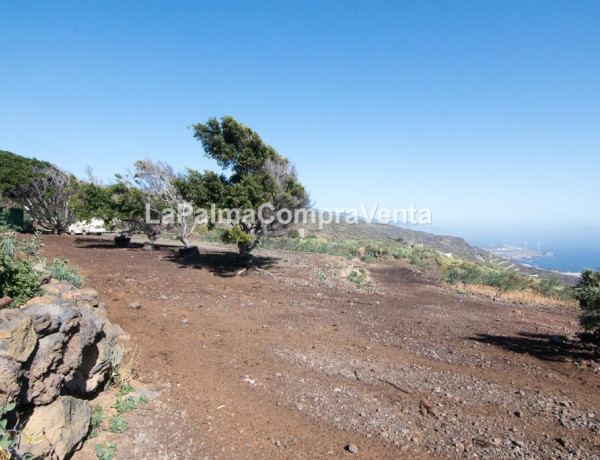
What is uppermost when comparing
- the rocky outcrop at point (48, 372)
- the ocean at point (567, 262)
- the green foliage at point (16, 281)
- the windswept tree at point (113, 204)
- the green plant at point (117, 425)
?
the windswept tree at point (113, 204)

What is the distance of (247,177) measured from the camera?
1105 centimetres

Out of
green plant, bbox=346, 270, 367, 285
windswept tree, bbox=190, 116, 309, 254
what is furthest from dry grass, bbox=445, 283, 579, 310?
windswept tree, bbox=190, 116, 309, 254

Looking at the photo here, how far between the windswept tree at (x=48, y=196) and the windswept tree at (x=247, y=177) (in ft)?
35.5

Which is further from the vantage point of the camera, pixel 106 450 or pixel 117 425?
pixel 117 425

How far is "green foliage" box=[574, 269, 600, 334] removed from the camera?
5.45 meters

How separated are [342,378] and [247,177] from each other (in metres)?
7.97

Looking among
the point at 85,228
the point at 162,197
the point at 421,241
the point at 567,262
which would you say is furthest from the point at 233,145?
the point at 567,262

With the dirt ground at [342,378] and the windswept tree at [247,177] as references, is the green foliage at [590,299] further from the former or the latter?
the windswept tree at [247,177]

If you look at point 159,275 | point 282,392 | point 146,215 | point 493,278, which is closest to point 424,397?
point 282,392

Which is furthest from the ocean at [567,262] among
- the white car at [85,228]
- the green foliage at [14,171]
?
the white car at [85,228]

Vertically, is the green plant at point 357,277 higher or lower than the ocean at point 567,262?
higher

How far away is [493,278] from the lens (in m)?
14.8

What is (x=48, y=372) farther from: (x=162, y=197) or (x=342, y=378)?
(x=162, y=197)

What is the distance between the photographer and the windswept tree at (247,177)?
37.2 ft
